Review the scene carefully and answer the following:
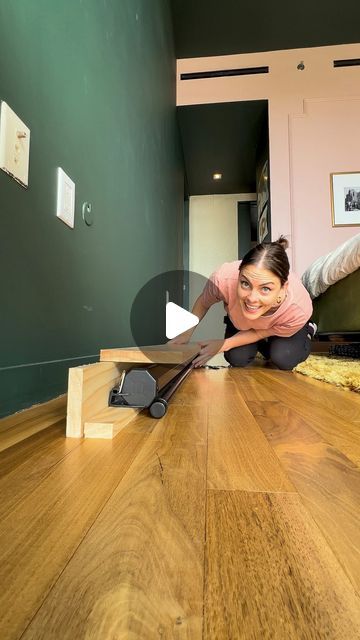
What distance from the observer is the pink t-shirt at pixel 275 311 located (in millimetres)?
1673

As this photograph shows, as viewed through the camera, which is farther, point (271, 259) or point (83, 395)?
point (271, 259)

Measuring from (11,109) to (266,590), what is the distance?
820 mm

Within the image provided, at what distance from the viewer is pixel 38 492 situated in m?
0.39

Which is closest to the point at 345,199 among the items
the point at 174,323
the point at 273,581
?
the point at 174,323

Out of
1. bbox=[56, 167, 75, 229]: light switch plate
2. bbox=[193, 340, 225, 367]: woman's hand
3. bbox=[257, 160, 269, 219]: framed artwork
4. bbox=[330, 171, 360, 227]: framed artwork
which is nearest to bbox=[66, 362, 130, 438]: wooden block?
bbox=[56, 167, 75, 229]: light switch plate

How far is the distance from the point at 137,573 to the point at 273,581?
9 cm

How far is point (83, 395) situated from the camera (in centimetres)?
60

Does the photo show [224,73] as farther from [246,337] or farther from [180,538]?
[180,538]

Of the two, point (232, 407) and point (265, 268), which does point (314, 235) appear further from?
point (232, 407)

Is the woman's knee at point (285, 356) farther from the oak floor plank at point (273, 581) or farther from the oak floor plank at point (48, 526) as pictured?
the oak floor plank at point (273, 581)

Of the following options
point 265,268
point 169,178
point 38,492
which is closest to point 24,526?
point 38,492

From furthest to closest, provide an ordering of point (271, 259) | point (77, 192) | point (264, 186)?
point (264, 186) → point (271, 259) → point (77, 192)

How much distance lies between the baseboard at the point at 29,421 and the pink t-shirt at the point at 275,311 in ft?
3.72

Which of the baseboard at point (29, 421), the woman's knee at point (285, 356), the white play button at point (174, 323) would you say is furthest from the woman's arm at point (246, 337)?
the baseboard at point (29, 421)
